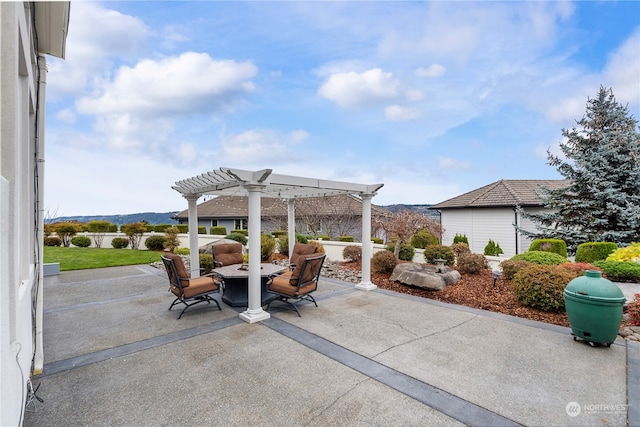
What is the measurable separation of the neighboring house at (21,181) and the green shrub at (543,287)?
307 inches

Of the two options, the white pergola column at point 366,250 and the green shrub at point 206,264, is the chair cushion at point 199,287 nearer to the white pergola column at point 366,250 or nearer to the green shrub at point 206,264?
the green shrub at point 206,264

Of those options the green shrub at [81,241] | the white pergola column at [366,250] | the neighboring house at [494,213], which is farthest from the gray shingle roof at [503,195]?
the green shrub at [81,241]

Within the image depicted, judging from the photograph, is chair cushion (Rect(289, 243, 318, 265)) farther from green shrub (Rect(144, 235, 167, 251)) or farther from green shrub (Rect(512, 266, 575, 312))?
green shrub (Rect(144, 235, 167, 251))

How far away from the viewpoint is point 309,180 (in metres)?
7.00

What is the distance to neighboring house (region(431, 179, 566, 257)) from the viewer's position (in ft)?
50.8

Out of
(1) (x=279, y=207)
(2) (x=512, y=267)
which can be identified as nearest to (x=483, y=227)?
(2) (x=512, y=267)

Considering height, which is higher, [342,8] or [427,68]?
[342,8]

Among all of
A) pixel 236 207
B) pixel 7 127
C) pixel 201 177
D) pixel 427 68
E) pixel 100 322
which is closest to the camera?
pixel 7 127

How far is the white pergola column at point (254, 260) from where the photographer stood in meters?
5.95

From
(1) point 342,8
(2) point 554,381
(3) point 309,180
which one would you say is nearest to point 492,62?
(1) point 342,8

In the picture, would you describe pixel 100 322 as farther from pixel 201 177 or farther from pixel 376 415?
pixel 376 415

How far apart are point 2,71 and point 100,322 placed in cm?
559

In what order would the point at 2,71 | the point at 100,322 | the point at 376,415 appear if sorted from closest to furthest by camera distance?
1. the point at 2,71
2. the point at 376,415
3. the point at 100,322

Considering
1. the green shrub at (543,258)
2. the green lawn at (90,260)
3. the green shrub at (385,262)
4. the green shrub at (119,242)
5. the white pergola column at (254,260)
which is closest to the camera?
the white pergola column at (254,260)
